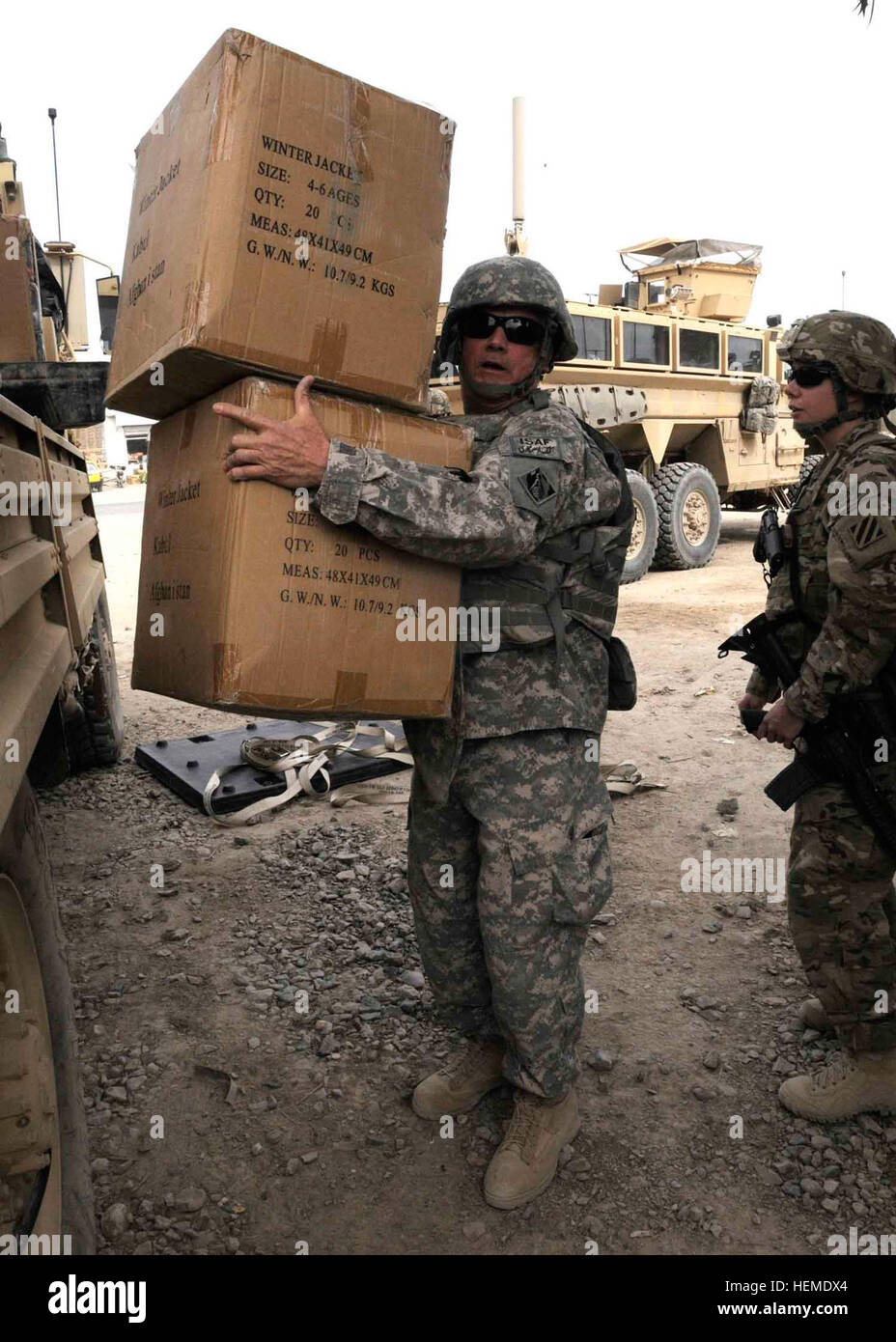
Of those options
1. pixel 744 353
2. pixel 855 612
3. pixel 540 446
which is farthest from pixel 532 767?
pixel 744 353

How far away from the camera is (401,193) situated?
168 cm

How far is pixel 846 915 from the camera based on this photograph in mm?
2115

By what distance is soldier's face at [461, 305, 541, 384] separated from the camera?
195 centimetres

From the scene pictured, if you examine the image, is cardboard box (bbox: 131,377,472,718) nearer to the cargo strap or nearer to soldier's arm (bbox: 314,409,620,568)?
soldier's arm (bbox: 314,409,620,568)

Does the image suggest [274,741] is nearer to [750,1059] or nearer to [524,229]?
[750,1059]

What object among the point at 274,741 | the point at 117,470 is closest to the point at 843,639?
the point at 274,741

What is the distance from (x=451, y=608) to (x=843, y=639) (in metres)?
0.81

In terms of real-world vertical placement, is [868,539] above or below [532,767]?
above

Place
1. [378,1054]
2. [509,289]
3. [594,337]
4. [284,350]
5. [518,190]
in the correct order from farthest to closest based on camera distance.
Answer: [594,337] < [518,190] < [378,1054] < [509,289] < [284,350]

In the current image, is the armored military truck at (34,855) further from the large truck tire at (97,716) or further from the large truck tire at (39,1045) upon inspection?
the large truck tire at (97,716)

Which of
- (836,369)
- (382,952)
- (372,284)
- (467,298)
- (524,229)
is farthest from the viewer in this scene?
(524,229)

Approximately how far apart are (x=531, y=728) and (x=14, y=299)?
7.31ft
